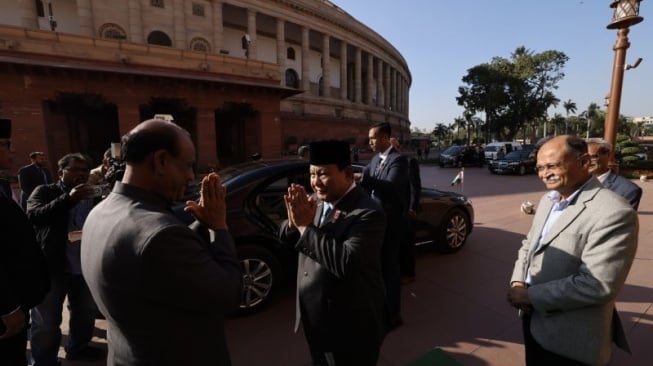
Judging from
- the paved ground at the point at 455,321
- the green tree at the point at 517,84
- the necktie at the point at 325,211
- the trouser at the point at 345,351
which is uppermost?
the green tree at the point at 517,84

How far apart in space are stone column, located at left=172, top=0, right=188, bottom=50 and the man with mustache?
29977 millimetres

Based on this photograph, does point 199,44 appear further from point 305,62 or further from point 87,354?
point 87,354

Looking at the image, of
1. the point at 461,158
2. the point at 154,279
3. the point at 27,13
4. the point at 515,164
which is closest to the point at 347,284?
the point at 154,279

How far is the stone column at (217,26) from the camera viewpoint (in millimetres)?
27484

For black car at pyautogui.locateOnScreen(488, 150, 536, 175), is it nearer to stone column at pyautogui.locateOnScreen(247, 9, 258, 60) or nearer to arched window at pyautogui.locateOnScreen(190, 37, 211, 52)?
stone column at pyautogui.locateOnScreen(247, 9, 258, 60)

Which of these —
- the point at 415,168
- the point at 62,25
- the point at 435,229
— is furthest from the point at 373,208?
the point at 62,25

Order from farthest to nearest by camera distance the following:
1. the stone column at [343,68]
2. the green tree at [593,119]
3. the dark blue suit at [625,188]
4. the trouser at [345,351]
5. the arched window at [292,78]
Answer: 1. the green tree at [593,119]
2. the stone column at [343,68]
3. the arched window at [292,78]
4. the dark blue suit at [625,188]
5. the trouser at [345,351]

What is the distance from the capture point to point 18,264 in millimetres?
1853

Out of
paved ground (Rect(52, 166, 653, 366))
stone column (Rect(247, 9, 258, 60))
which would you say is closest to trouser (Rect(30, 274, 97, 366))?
paved ground (Rect(52, 166, 653, 366))

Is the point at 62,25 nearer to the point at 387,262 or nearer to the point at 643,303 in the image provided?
the point at 387,262

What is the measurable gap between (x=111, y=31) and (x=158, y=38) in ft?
10.3

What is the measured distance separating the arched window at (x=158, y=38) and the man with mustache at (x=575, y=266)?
2992 cm

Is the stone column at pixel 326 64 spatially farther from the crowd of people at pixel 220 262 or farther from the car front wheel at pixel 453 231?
the crowd of people at pixel 220 262

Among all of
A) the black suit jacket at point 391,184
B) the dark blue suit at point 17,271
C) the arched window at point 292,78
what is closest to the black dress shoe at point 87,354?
the dark blue suit at point 17,271
